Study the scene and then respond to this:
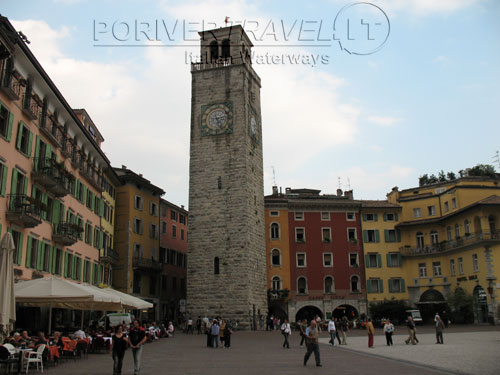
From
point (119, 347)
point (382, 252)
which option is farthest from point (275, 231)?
point (119, 347)

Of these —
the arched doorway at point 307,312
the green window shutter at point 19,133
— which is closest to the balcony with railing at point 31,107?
the green window shutter at point 19,133

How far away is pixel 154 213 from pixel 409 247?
24068mm

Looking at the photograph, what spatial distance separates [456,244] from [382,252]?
6878mm

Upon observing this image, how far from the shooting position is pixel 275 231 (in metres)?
49.6

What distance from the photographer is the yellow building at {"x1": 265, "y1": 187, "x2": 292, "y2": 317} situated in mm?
47656

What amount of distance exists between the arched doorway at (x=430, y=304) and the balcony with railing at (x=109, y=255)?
27.0 metres

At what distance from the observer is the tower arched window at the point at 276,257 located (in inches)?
1919

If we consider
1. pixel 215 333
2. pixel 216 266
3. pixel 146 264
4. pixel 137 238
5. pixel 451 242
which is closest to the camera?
pixel 215 333

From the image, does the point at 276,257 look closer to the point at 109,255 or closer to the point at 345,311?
the point at 345,311

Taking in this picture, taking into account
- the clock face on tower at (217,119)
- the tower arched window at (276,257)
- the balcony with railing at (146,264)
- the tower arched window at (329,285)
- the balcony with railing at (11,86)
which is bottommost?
the tower arched window at (329,285)

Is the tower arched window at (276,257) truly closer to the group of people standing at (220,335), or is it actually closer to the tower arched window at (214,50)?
the tower arched window at (214,50)

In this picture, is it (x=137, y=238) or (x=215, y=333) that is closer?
(x=215, y=333)

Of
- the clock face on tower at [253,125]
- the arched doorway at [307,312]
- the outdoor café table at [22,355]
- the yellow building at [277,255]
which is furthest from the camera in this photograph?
the arched doorway at [307,312]

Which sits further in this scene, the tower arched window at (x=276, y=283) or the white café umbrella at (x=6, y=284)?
the tower arched window at (x=276, y=283)
